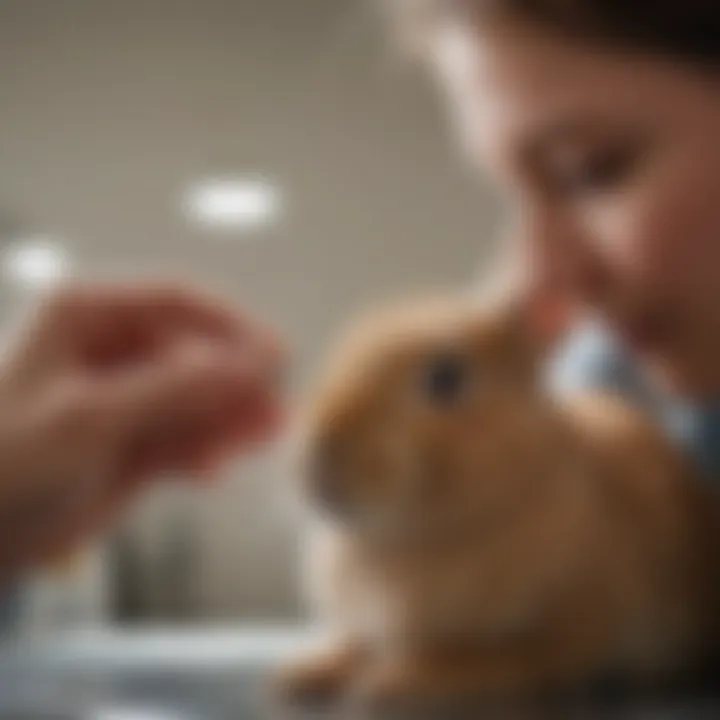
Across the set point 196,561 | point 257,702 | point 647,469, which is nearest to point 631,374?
point 647,469

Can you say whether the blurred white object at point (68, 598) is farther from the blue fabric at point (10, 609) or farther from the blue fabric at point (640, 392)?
the blue fabric at point (640, 392)

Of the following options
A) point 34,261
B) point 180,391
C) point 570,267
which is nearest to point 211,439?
point 180,391

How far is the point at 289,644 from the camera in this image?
1.74 ft

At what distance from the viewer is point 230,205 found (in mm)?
832

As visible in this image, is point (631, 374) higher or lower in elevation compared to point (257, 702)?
higher

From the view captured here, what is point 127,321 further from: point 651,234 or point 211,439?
point 651,234

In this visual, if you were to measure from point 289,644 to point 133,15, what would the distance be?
0.43m

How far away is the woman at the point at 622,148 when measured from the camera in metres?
0.47

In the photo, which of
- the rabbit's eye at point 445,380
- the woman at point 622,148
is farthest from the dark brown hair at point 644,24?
the rabbit's eye at point 445,380

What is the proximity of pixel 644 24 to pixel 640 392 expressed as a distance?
0.46ft

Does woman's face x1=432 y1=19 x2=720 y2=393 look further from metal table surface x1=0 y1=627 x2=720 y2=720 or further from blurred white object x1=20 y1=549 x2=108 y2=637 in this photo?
blurred white object x1=20 y1=549 x2=108 y2=637

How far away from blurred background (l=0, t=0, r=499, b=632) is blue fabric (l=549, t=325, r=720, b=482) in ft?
0.68

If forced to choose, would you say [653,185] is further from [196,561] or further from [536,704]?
[196,561]

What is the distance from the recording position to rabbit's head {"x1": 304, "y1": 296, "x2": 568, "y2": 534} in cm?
41
